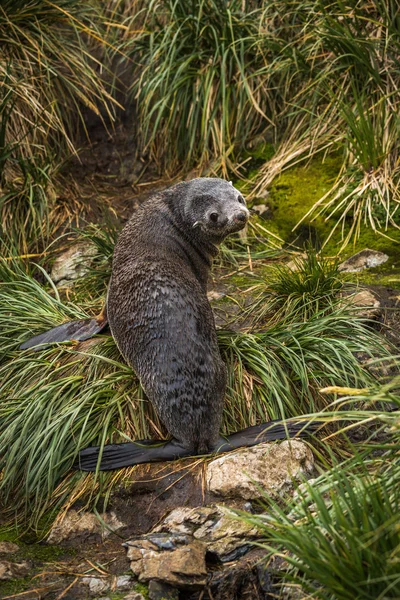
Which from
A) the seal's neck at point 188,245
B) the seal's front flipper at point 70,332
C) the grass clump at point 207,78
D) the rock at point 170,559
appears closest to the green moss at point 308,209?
the grass clump at point 207,78

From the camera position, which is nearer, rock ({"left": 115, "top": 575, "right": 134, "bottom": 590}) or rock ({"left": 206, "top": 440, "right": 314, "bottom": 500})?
rock ({"left": 115, "top": 575, "right": 134, "bottom": 590})

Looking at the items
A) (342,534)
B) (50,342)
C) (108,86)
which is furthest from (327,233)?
(342,534)

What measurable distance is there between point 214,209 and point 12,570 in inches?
91.2

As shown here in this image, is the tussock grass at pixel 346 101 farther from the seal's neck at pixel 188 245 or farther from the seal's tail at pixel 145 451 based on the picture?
the seal's tail at pixel 145 451

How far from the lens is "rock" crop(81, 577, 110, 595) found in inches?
150

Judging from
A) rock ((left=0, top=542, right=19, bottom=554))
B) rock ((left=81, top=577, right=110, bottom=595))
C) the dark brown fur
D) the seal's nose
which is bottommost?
rock ((left=0, top=542, right=19, bottom=554))

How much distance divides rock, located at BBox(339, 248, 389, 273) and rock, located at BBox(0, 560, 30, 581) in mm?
3154

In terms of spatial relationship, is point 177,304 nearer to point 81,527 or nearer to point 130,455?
point 130,455

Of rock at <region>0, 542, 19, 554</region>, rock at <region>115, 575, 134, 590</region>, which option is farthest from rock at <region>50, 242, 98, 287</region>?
rock at <region>115, 575, 134, 590</region>

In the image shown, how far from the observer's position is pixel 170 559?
3.74 meters

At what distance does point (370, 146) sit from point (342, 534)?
3886mm

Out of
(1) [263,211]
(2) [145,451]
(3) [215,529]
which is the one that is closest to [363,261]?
(1) [263,211]

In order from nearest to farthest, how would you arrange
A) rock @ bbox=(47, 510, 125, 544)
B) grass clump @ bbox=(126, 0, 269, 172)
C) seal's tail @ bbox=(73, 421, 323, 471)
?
rock @ bbox=(47, 510, 125, 544) → seal's tail @ bbox=(73, 421, 323, 471) → grass clump @ bbox=(126, 0, 269, 172)

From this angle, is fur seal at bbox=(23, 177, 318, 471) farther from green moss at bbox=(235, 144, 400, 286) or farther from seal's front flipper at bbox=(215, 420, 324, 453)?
green moss at bbox=(235, 144, 400, 286)
